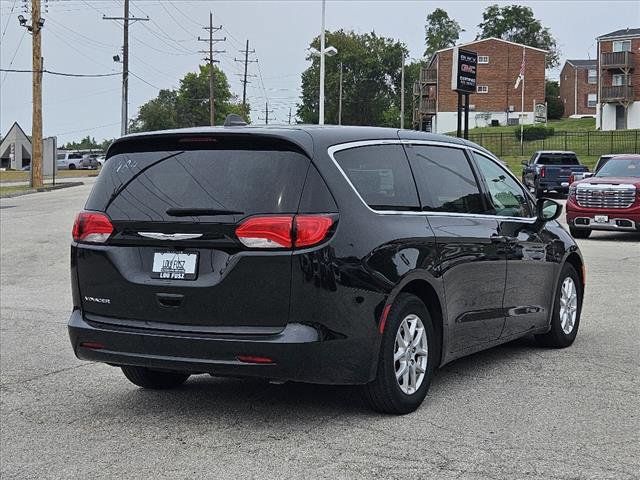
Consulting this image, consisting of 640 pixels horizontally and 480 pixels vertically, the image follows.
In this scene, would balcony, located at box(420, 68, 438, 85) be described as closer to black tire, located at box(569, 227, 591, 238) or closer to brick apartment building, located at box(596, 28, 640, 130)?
brick apartment building, located at box(596, 28, 640, 130)

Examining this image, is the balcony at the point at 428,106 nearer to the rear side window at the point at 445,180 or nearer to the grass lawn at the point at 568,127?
the grass lawn at the point at 568,127

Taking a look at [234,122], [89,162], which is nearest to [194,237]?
[234,122]

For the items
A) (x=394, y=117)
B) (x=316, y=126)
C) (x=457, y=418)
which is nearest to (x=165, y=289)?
(x=316, y=126)

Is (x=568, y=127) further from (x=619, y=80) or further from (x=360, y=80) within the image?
(x=360, y=80)

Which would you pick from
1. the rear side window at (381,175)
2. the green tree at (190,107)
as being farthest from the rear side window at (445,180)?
the green tree at (190,107)

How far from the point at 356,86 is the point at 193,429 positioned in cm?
11372

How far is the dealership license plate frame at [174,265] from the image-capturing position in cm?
573

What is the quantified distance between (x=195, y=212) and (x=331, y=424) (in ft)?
4.79

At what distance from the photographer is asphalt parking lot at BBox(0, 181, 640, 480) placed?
5.14 meters

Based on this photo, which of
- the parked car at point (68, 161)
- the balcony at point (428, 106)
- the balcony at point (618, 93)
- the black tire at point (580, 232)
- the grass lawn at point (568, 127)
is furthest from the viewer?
the balcony at point (428, 106)

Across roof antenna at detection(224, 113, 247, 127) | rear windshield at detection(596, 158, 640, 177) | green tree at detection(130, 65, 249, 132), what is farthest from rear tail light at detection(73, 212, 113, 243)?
green tree at detection(130, 65, 249, 132)

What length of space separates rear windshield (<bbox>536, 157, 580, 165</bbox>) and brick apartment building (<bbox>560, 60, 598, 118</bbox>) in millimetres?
67829

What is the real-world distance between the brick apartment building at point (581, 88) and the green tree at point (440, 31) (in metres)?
34.0

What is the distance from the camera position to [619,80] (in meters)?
81.8
